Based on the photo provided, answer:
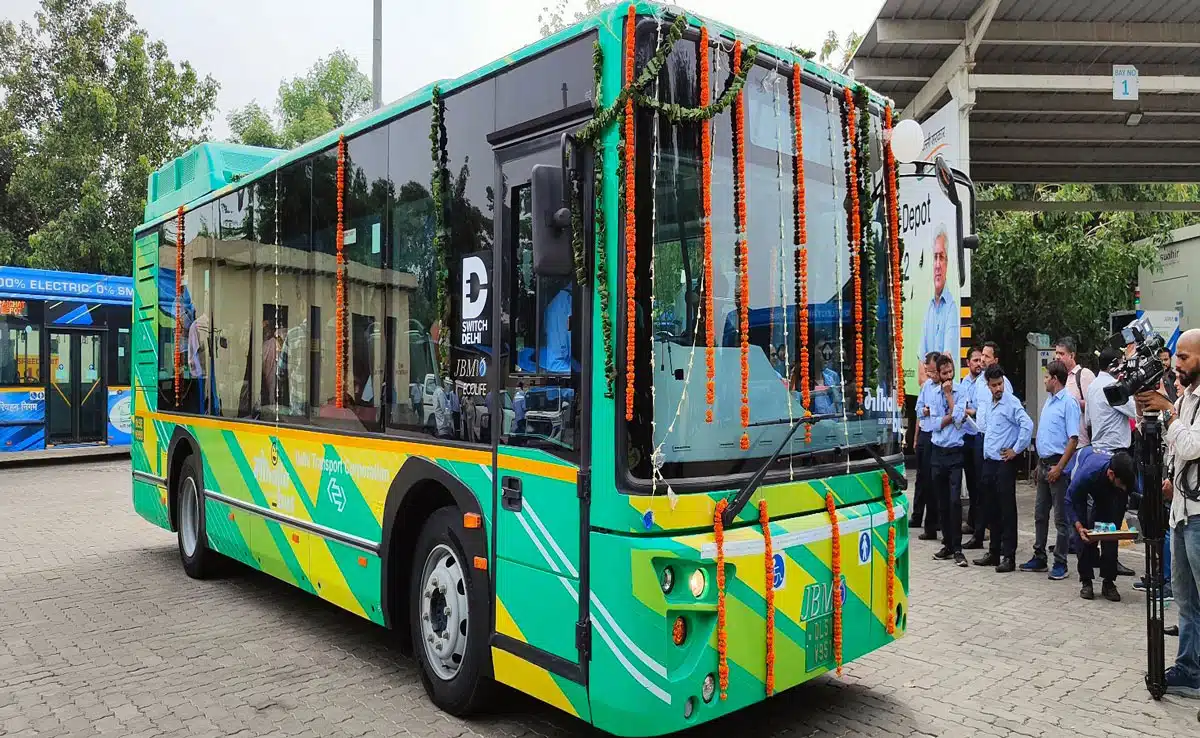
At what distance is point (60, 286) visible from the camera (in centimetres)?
1748

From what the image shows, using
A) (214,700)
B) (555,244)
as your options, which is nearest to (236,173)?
(214,700)

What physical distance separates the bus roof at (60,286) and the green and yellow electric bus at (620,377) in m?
13.9

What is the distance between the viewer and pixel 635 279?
3729 millimetres

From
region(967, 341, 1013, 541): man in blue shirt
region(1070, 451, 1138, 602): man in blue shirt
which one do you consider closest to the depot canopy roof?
region(967, 341, 1013, 541): man in blue shirt

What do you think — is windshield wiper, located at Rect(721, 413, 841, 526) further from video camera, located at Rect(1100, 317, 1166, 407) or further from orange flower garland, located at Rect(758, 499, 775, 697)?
video camera, located at Rect(1100, 317, 1166, 407)

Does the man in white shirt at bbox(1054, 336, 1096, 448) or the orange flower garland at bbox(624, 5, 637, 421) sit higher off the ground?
the orange flower garland at bbox(624, 5, 637, 421)

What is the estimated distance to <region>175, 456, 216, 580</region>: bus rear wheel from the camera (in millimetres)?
7992

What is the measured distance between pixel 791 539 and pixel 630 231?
1.54 m

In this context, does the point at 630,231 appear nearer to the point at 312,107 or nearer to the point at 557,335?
the point at 557,335

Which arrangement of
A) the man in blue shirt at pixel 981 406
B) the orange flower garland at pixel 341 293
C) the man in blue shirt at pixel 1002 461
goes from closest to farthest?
the orange flower garland at pixel 341 293
the man in blue shirt at pixel 1002 461
the man in blue shirt at pixel 981 406

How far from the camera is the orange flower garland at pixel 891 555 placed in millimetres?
4746

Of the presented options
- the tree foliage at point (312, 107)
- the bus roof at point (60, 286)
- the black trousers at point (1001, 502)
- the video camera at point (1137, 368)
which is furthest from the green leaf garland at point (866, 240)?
the tree foliage at point (312, 107)

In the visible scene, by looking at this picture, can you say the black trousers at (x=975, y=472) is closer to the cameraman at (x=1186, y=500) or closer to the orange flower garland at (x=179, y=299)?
the cameraman at (x=1186, y=500)

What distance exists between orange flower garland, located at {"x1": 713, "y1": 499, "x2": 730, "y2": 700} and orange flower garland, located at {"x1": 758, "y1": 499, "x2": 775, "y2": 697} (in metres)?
0.25
